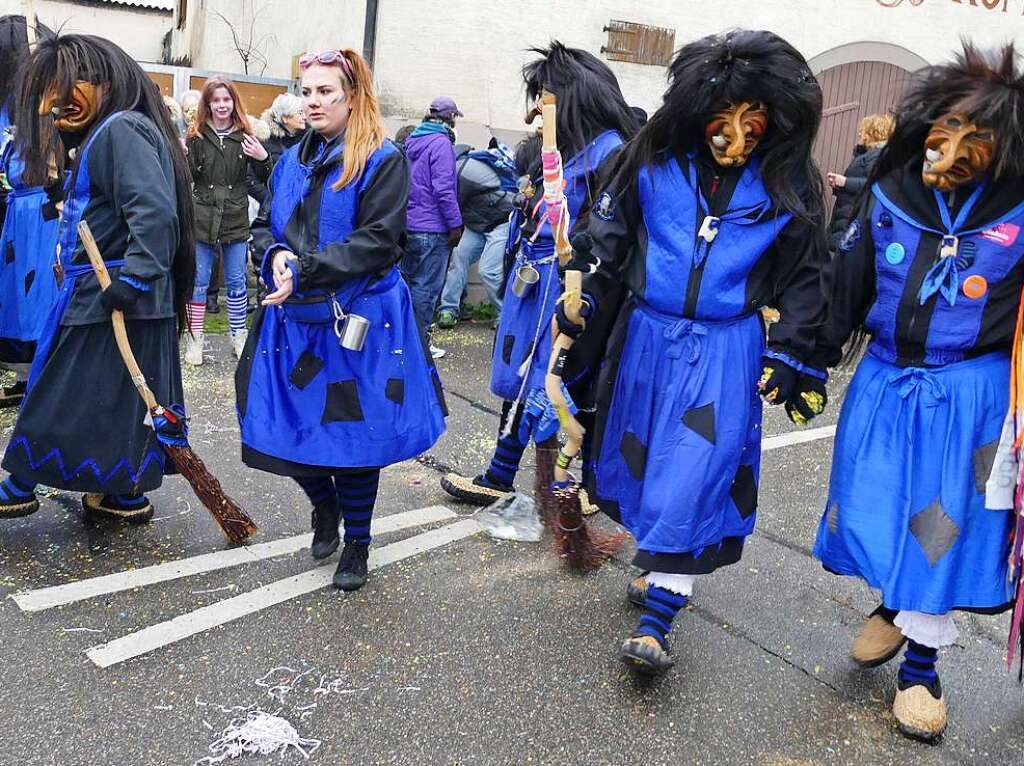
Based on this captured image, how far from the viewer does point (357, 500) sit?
356cm

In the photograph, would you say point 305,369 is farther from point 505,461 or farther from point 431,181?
point 431,181

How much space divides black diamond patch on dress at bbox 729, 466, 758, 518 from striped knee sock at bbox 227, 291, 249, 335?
4551 millimetres

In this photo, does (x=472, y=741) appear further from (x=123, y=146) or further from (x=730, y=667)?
(x=123, y=146)

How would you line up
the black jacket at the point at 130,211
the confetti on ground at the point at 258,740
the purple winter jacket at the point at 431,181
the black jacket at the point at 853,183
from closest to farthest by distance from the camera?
the confetti on ground at the point at 258,740 < the black jacket at the point at 130,211 < the purple winter jacket at the point at 431,181 < the black jacket at the point at 853,183

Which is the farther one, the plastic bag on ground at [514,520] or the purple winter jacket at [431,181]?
the purple winter jacket at [431,181]

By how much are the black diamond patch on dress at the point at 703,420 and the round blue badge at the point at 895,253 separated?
644 mm

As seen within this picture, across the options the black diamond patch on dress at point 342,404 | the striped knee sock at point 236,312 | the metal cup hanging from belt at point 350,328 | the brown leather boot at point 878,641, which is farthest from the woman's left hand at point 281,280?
the striped knee sock at point 236,312

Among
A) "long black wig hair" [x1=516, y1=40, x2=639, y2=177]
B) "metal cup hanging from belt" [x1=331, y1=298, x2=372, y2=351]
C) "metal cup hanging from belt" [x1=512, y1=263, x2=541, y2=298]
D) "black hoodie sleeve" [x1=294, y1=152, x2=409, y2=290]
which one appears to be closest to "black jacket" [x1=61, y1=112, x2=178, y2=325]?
"black hoodie sleeve" [x1=294, y1=152, x2=409, y2=290]

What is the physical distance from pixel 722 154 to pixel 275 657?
6.56 feet

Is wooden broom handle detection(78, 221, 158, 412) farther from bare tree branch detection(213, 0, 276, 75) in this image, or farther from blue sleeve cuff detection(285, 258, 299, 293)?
bare tree branch detection(213, 0, 276, 75)

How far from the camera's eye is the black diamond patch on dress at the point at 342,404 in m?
3.35

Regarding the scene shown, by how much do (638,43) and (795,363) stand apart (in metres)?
7.11

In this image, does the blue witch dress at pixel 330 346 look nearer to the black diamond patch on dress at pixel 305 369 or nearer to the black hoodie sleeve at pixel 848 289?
the black diamond patch on dress at pixel 305 369

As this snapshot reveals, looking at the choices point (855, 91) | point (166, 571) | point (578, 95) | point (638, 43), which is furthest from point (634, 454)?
point (855, 91)
